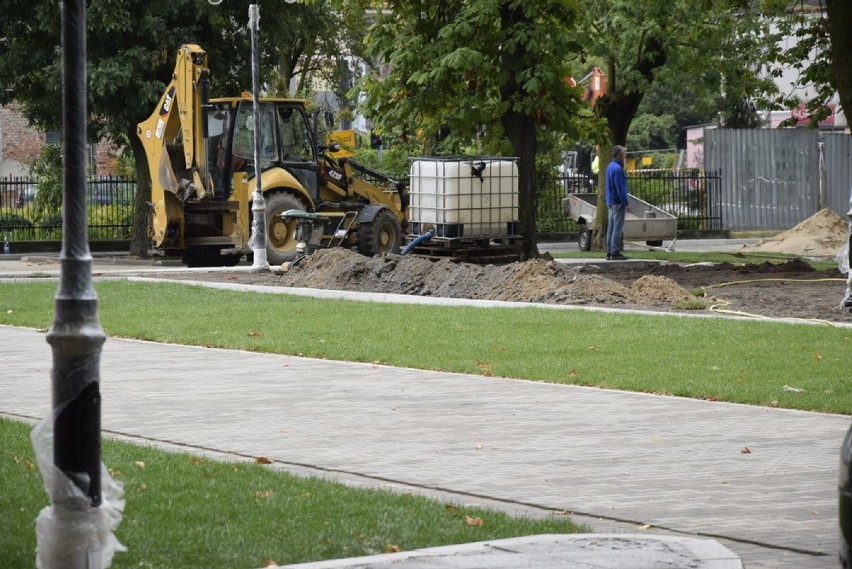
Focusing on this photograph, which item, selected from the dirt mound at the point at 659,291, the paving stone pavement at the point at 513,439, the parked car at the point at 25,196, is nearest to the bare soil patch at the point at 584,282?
the dirt mound at the point at 659,291

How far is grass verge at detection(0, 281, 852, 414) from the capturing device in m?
12.2

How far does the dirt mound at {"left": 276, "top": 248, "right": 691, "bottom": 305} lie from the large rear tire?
11.1 feet

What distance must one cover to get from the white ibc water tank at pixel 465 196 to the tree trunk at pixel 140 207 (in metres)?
10.3

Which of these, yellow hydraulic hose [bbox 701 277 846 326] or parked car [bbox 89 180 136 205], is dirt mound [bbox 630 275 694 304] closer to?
yellow hydraulic hose [bbox 701 277 846 326]

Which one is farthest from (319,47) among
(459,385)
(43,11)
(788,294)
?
(459,385)

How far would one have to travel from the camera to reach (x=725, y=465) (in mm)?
8734

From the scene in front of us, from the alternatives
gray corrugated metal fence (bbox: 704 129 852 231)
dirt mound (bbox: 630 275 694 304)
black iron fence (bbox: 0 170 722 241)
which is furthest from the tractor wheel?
gray corrugated metal fence (bbox: 704 129 852 231)

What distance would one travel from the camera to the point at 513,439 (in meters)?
9.70

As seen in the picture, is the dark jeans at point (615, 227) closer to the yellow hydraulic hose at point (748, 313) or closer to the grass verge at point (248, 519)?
the yellow hydraulic hose at point (748, 313)

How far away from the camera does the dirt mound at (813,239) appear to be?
34312mm

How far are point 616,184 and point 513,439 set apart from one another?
1902cm

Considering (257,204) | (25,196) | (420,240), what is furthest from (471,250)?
(25,196)

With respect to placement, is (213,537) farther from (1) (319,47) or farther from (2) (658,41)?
(1) (319,47)

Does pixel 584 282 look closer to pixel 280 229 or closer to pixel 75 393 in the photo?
pixel 280 229
